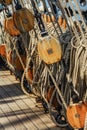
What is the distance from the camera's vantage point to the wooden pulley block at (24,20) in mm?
3983

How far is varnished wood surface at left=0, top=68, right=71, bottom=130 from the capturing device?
13.7 ft

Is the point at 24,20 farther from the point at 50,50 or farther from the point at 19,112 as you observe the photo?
the point at 19,112

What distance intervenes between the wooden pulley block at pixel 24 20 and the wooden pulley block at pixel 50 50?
59 cm

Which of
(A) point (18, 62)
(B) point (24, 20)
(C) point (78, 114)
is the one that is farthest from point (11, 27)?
(C) point (78, 114)

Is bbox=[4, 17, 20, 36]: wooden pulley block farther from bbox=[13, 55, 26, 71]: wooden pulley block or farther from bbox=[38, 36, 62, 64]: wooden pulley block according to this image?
bbox=[38, 36, 62, 64]: wooden pulley block

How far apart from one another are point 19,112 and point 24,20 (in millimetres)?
1160

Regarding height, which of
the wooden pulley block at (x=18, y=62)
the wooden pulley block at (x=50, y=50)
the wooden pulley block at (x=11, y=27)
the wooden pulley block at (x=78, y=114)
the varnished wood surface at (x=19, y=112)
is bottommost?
the varnished wood surface at (x=19, y=112)

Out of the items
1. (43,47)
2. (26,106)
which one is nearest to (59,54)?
(43,47)

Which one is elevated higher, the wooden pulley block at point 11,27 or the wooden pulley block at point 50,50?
the wooden pulley block at point 11,27

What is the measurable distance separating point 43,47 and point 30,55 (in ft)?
4.55

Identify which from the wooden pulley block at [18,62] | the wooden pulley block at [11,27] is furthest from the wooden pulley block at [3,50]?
the wooden pulley block at [11,27]

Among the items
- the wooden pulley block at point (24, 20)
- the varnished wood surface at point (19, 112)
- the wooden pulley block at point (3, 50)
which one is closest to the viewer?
the wooden pulley block at point (24, 20)

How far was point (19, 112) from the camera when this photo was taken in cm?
462

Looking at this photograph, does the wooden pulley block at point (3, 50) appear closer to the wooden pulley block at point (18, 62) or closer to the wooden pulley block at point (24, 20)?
the wooden pulley block at point (18, 62)
